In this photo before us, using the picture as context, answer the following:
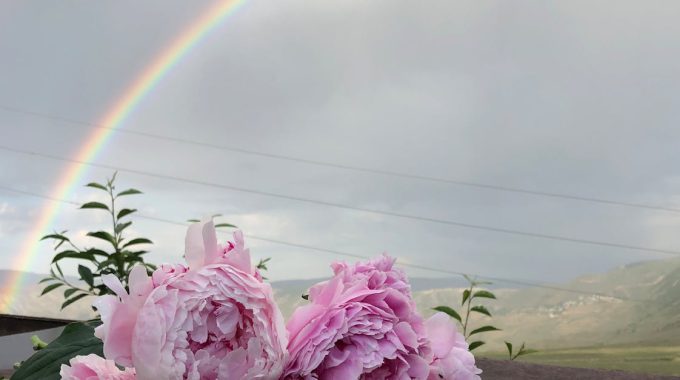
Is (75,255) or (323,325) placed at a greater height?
(75,255)

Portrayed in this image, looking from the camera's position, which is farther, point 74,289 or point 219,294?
point 74,289

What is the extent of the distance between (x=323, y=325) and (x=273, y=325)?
0.09ft

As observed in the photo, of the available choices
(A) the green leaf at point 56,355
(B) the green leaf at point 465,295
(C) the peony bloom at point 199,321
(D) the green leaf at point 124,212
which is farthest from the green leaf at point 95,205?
(C) the peony bloom at point 199,321

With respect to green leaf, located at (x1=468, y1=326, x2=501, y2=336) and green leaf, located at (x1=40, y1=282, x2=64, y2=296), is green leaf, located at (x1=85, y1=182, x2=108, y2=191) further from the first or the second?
green leaf, located at (x1=468, y1=326, x2=501, y2=336)

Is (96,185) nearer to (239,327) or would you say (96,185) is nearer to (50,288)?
(50,288)

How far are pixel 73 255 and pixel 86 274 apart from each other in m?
0.05

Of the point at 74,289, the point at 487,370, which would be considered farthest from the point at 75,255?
the point at 487,370

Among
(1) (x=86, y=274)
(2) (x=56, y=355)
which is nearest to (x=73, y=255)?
(1) (x=86, y=274)

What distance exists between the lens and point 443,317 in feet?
1.46

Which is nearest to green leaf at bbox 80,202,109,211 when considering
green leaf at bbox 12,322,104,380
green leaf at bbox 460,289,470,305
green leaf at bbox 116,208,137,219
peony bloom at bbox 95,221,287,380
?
green leaf at bbox 116,208,137,219

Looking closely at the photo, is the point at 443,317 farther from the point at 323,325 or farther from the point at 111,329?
the point at 111,329

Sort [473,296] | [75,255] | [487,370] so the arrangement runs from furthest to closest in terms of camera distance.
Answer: [75,255] → [473,296] → [487,370]

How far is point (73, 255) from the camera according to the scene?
5.29 ft

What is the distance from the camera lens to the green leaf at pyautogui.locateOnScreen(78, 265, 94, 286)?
1612mm
